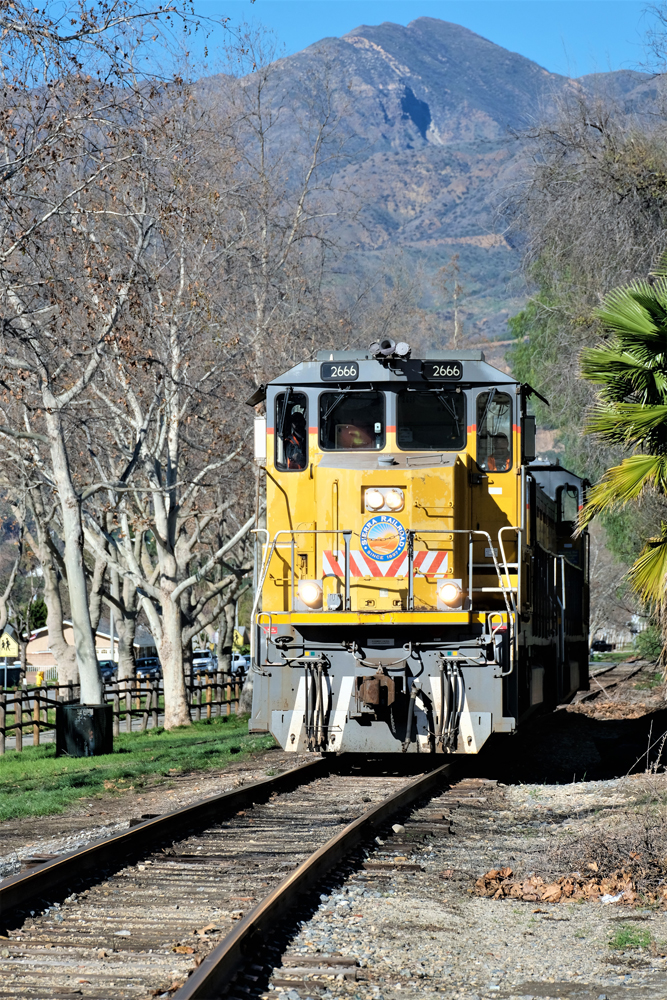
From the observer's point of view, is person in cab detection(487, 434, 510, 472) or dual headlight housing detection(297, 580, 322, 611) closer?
dual headlight housing detection(297, 580, 322, 611)

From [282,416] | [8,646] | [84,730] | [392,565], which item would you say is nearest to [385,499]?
→ [392,565]

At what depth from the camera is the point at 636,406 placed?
1260 centimetres

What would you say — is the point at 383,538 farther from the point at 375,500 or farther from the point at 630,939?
the point at 630,939

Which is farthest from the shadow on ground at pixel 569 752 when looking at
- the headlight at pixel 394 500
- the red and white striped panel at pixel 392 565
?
the headlight at pixel 394 500

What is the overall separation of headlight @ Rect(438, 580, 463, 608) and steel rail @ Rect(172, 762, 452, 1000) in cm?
226

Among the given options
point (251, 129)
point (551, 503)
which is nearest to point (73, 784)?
point (551, 503)

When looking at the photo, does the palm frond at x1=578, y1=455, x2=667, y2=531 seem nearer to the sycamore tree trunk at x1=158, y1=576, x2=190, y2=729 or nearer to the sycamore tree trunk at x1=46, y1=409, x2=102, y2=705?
the sycamore tree trunk at x1=46, y1=409, x2=102, y2=705

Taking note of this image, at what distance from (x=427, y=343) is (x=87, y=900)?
43.3 m

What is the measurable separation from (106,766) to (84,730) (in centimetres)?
175

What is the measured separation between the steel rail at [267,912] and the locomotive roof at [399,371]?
475 centimetres

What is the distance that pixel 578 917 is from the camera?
7.14m

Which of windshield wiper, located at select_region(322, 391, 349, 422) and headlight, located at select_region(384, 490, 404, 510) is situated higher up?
windshield wiper, located at select_region(322, 391, 349, 422)

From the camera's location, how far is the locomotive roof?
1284cm

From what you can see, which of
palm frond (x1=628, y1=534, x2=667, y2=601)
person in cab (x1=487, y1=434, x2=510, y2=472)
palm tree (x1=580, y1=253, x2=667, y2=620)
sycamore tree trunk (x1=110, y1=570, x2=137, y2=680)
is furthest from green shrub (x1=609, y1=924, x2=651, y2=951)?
sycamore tree trunk (x1=110, y1=570, x2=137, y2=680)
